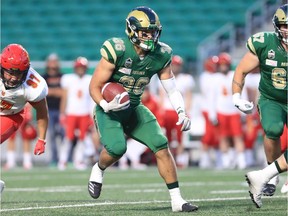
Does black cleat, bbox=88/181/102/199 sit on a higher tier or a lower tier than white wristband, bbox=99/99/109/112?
lower

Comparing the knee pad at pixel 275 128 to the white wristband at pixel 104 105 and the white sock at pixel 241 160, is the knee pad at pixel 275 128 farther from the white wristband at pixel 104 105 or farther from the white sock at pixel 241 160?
the white sock at pixel 241 160

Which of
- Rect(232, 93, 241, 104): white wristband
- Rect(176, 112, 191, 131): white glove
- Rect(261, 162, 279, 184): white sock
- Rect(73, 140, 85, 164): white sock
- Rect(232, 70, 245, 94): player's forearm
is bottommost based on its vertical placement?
Rect(73, 140, 85, 164): white sock

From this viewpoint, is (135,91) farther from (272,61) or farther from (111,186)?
(111,186)

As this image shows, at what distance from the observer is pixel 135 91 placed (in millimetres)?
5816

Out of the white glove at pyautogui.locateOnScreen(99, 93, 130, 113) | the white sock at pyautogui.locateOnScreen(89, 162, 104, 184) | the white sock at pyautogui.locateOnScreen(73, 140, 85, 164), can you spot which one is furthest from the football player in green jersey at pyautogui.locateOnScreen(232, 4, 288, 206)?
the white sock at pyautogui.locateOnScreen(73, 140, 85, 164)

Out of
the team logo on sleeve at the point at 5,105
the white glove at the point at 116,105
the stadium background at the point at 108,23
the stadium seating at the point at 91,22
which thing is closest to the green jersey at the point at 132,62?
the white glove at the point at 116,105

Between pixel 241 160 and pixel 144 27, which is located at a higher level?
pixel 144 27

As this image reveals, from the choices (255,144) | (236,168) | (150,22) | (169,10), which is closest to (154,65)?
(150,22)

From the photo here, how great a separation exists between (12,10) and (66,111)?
569cm

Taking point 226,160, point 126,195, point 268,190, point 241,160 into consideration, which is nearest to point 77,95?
point 226,160

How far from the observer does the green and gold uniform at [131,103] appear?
5.64 meters

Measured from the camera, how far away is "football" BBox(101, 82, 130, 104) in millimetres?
5531

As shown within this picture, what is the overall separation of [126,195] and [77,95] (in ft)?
15.7

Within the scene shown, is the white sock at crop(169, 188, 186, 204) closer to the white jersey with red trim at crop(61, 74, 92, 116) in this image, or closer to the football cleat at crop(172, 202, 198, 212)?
the football cleat at crop(172, 202, 198, 212)
